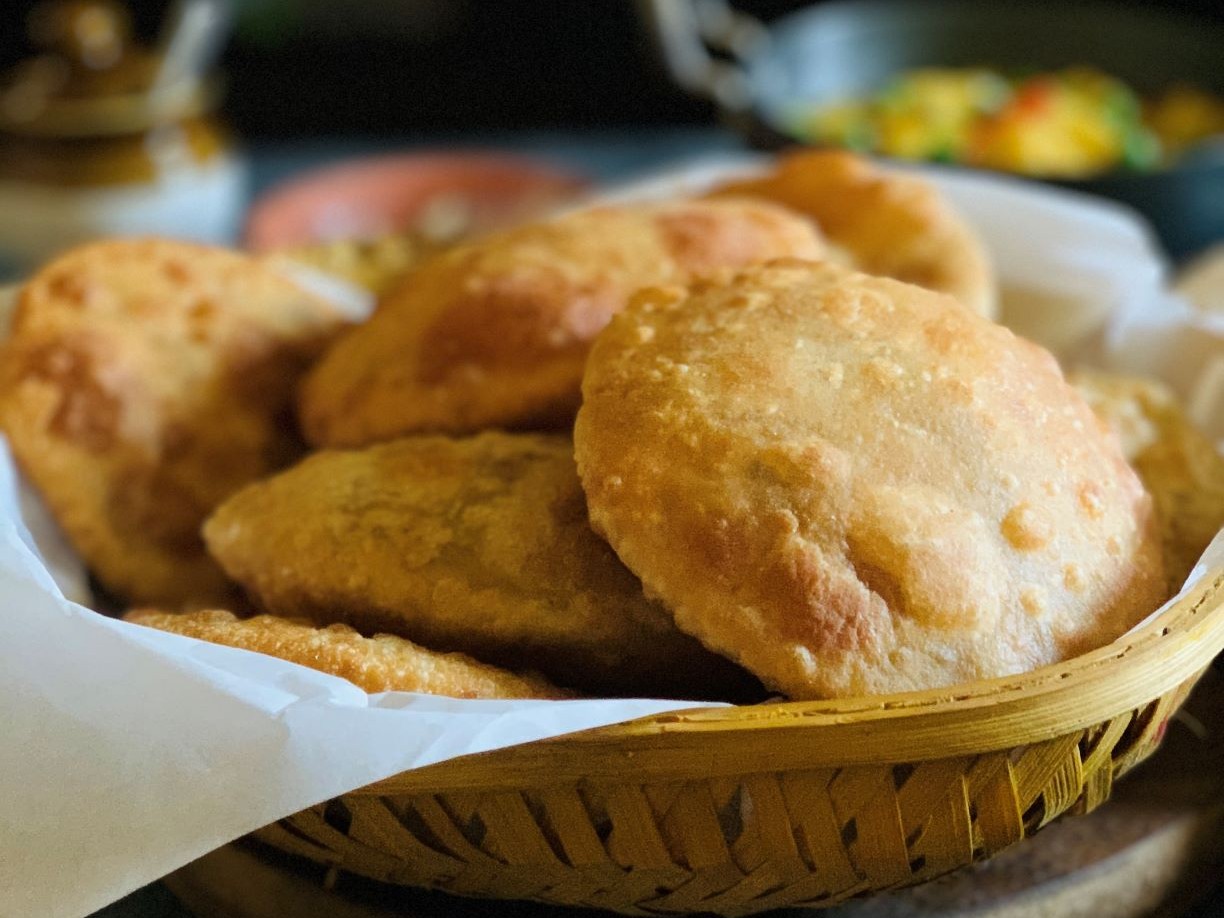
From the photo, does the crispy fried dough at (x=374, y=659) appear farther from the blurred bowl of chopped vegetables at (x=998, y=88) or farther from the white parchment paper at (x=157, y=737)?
the blurred bowl of chopped vegetables at (x=998, y=88)

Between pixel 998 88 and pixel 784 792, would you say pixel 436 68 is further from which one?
pixel 784 792

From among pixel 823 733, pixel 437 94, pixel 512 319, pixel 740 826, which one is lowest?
pixel 437 94

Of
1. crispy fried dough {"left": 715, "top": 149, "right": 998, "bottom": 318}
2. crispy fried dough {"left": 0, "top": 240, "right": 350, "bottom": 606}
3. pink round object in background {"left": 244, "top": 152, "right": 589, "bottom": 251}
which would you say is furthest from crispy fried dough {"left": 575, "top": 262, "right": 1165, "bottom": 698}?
pink round object in background {"left": 244, "top": 152, "right": 589, "bottom": 251}

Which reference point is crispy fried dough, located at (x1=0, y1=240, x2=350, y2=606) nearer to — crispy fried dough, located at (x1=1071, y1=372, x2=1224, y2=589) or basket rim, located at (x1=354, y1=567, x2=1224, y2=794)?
basket rim, located at (x1=354, y1=567, x2=1224, y2=794)

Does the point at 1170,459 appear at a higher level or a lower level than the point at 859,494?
lower

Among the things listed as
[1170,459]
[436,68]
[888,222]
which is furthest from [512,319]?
[436,68]
